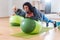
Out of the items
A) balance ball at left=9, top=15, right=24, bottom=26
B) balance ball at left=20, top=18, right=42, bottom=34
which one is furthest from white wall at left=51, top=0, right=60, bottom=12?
balance ball at left=20, top=18, right=42, bottom=34

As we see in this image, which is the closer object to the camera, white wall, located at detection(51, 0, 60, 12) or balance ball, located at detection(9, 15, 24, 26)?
balance ball, located at detection(9, 15, 24, 26)

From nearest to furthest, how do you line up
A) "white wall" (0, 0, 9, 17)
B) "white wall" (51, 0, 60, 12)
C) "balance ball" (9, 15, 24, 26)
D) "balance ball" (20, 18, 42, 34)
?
"balance ball" (20, 18, 42, 34), "balance ball" (9, 15, 24, 26), "white wall" (51, 0, 60, 12), "white wall" (0, 0, 9, 17)

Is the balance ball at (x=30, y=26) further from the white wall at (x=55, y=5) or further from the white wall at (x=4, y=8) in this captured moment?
the white wall at (x=4, y=8)

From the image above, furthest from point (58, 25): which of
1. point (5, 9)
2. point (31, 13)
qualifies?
point (5, 9)

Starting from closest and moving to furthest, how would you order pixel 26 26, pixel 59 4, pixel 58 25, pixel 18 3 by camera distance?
Answer: 1. pixel 26 26
2. pixel 58 25
3. pixel 59 4
4. pixel 18 3

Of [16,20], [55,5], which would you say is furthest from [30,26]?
[55,5]

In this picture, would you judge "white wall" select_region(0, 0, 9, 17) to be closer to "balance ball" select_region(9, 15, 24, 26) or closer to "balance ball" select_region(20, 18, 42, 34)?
"balance ball" select_region(9, 15, 24, 26)

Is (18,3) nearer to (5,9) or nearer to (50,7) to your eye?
(5,9)

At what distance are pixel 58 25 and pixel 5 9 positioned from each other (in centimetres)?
344

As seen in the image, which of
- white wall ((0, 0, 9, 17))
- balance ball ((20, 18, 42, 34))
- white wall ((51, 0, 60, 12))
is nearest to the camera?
balance ball ((20, 18, 42, 34))

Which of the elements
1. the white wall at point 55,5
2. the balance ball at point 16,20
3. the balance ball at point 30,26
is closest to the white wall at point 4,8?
the white wall at point 55,5

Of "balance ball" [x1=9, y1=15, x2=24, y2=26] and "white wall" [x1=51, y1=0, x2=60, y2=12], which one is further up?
"white wall" [x1=51, y1=0, x2=60, y2=12]

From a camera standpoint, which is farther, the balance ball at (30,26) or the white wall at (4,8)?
the white wall at (4,8)

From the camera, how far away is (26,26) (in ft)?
6.33
